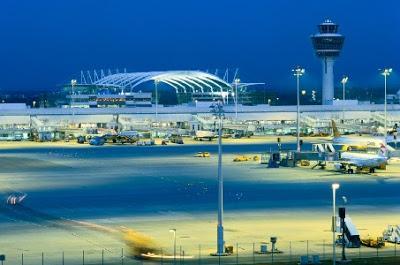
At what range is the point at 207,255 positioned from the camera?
48.4 metres

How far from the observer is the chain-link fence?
4657cm

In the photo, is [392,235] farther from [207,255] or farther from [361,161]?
[361,161]

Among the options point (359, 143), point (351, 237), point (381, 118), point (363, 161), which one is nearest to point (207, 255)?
point (351, 237)

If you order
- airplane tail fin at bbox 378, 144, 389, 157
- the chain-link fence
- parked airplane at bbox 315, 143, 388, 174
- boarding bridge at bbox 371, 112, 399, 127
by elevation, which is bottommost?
the chain-link fence

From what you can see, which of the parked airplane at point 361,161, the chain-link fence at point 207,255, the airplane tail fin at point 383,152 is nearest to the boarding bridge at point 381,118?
the airplane tail fin at point 383,152

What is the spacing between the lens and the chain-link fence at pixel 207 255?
153 feet

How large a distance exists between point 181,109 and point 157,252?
457ft

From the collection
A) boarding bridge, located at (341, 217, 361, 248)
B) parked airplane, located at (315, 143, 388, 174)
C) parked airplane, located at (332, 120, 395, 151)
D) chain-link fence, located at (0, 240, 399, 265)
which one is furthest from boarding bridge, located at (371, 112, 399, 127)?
chain-link fence, located at (0, 240, 399, 265)

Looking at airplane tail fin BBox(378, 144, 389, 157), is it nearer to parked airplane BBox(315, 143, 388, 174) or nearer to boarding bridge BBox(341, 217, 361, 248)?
parked airplane BBox(315, 143, 388, 174)

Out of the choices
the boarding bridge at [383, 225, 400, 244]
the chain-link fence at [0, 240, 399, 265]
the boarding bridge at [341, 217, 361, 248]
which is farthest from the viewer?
the boarding bridge at [383, 225, 400, 244]

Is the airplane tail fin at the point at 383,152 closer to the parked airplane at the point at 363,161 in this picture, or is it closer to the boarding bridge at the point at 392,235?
the parked airplane at the point at 363,161

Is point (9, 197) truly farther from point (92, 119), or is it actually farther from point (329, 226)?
point (92, 119)

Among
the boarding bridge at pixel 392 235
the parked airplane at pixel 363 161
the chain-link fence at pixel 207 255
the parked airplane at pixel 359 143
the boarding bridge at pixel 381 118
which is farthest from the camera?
the boarding bridge at pixel 381 118

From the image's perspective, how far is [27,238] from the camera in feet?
176
